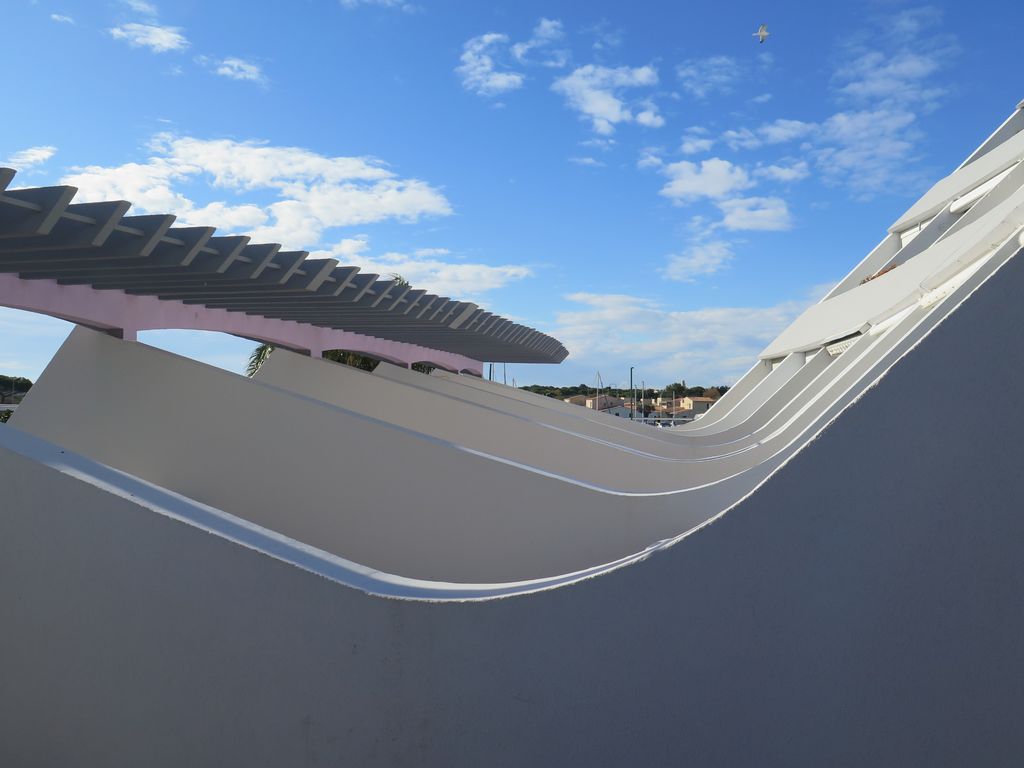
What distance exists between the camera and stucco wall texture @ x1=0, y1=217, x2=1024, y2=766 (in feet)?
10.5

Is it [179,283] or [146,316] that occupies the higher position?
[179,283]

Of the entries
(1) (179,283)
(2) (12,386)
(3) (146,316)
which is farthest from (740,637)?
(2) (12,386)

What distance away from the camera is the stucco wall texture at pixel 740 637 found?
319 centimetres

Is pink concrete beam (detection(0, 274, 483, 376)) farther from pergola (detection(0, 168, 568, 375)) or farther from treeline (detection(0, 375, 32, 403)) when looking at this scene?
treeline (detection(0, 375, 32, 403))

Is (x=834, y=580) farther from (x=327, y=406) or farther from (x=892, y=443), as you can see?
(x=327, y=406)

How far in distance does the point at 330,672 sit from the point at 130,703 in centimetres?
99

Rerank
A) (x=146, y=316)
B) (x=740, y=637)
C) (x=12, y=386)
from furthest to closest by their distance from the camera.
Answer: (x=12, y=386) → (x=146, y=316) → (x=740, y=637)

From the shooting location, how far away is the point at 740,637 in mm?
3270

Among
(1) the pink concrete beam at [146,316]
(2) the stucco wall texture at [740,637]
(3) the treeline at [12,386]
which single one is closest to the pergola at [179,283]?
(1) the pink concrete beam at [146,316]

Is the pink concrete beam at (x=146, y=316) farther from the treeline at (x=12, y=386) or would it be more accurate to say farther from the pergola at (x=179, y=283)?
the treeline at (x=12, y=386)

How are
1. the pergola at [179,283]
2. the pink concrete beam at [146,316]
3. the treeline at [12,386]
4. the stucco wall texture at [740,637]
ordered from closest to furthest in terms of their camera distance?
the stucco wall texture at [740,637] → the pergola at [179,283] → the pink concrete beam at [146,316] → the treeline at [12,386]

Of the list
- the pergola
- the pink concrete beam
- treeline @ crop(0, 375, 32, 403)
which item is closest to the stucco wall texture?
the pergola

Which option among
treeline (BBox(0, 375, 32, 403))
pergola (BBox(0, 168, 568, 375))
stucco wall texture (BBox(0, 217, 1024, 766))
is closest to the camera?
stucco wall texture (BBox(0, 217, 1024, 766))

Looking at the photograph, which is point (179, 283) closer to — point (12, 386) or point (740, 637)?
point (740, 637)
